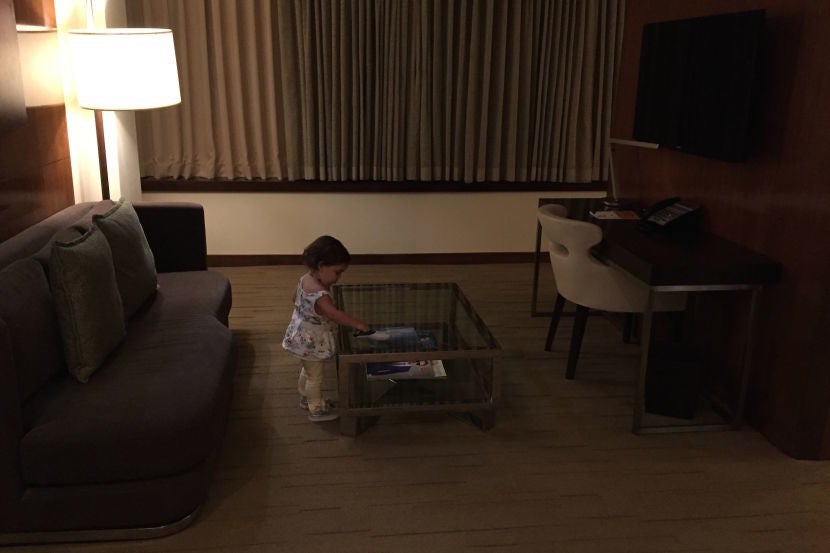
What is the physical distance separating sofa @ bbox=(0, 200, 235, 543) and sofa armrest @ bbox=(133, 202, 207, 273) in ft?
2.81

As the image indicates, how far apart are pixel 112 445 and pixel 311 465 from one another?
2.53 feet

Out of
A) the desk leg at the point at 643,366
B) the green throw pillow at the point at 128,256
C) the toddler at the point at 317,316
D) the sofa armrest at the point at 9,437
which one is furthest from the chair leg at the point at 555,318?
the sofa armrest at the point at 9,437

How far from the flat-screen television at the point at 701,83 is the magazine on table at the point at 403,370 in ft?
4.70

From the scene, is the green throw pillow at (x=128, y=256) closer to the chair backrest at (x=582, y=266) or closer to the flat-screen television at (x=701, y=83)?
the chair backrest at (x=582, y=266)

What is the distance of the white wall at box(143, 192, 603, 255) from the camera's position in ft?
16.5

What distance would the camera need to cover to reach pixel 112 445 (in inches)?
83.0

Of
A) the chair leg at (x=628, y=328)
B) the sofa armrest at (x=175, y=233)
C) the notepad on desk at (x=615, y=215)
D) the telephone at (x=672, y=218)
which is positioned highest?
the telephone at (x=672, y=218)

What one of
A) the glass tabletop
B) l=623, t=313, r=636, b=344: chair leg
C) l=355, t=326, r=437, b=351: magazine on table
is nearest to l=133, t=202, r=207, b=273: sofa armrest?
the glass tabletop

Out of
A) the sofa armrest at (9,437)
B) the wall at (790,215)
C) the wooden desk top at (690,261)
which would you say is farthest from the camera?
the wooden desk top at (690,261)

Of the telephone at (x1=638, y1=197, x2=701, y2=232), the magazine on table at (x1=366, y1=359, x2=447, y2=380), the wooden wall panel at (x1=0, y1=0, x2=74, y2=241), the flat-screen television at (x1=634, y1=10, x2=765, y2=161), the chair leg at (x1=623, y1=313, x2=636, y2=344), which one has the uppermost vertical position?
the flat-screen television at (x1=634, y1=10, x2=765, y2=161)

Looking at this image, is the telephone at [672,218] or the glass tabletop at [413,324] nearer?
the glass tabletop at [413,324]

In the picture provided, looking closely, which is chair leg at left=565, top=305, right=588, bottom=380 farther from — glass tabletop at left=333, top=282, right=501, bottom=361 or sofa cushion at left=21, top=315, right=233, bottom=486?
sofa cushion at left=21, top=315, right=233, bottom=486

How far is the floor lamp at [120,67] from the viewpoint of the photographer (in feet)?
10.8

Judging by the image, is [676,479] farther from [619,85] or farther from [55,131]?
[55,131]
